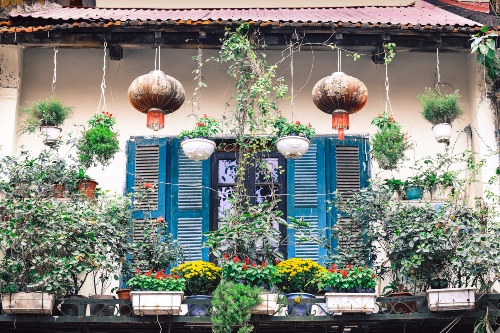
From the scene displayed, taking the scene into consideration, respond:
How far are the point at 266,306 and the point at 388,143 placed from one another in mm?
2490

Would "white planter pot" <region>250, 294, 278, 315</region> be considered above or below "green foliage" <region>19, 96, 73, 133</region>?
below

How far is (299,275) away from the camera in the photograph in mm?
10781

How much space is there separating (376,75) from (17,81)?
4.44 metres

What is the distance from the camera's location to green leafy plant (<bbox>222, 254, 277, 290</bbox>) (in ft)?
34.3

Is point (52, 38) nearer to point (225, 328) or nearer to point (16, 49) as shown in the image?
point (16, 49)

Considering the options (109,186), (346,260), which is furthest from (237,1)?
(346,260)

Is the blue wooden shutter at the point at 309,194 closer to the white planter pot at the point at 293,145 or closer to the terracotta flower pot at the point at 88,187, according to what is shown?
the white planter pot at the point at 293,145

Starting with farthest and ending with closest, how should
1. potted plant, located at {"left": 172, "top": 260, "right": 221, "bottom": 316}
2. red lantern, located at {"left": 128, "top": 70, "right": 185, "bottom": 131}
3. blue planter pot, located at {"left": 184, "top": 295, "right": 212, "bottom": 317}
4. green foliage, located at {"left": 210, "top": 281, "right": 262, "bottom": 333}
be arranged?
1. red lantern, located at {"left": 128, "top": 70, "right": 185, "bottom": 131}
2. potted plant, located at {"left": 172, "top": 260, "right": 221, "bottom": 316}
3. blue planter pot, located at {"left": 184, "top": 295, "right": 212, "bottom": 317}
4. green foliage, located at {"left": 210, "top": 281, "right": 262, "bottom": 333}

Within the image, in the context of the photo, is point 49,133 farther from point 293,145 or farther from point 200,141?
point 293,145

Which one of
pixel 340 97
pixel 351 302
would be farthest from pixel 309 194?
pixel 351 302

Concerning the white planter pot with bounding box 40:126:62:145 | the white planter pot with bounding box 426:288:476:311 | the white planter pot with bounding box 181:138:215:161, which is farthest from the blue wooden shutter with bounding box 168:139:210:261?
the white planter pot with bounding box 426:288:476:311

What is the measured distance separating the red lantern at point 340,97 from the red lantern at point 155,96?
1582 mm

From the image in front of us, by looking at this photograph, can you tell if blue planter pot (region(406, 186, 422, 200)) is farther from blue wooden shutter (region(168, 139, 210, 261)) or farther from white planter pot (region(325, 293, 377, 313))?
blue wooden shutter (region(168, 139, 210, 261))

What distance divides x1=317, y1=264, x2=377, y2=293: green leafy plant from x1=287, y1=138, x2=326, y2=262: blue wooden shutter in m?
1.31
